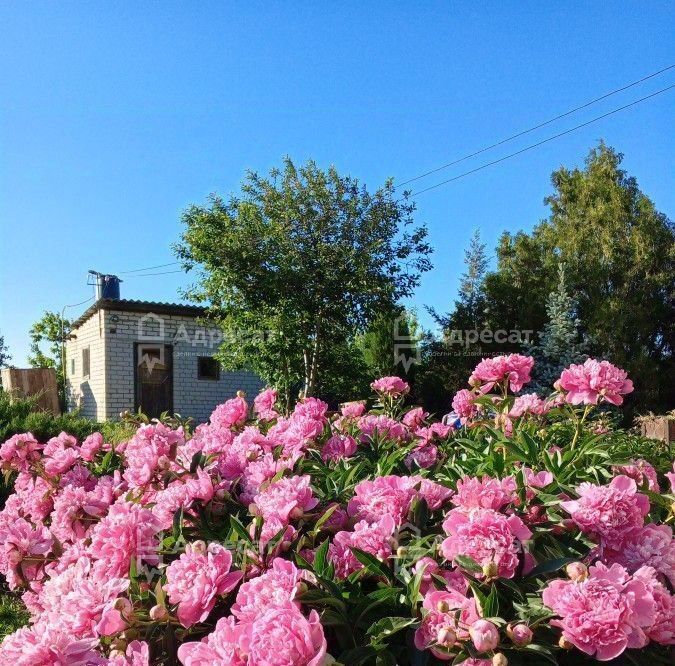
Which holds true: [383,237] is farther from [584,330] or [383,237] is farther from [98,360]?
[98,360]

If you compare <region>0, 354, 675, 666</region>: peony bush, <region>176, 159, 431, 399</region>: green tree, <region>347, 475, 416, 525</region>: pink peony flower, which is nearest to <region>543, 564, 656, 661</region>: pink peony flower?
<region>0, 354, 675, 666</region>: peony bush

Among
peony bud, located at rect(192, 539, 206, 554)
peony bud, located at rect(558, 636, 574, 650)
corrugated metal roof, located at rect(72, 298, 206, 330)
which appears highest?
corrugated metal roof, located at rect(72, 298, 206, 330)

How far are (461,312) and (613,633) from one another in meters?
12.4

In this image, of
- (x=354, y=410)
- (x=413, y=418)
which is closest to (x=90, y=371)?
(x=354, y=410)

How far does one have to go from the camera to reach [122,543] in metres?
1.30

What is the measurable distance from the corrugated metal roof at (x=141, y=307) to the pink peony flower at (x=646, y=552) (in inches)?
471

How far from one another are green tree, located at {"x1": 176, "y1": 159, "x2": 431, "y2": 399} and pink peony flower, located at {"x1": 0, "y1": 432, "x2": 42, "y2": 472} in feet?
25.0

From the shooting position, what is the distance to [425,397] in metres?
13.0

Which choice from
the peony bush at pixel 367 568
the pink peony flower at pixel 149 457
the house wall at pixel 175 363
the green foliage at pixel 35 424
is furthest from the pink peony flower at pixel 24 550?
the house wall at pixel 175 363

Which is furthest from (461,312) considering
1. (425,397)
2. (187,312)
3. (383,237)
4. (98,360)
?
(98,360)

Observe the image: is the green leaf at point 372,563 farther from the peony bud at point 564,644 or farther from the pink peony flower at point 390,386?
the pink peony flower at point 390,386

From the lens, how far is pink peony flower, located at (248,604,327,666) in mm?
866

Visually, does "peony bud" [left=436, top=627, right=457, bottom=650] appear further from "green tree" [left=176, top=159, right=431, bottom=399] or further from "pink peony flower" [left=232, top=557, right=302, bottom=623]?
"green tree" [left=176, top=159, right=431, bottom=399]

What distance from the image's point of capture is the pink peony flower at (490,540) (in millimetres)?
1046
